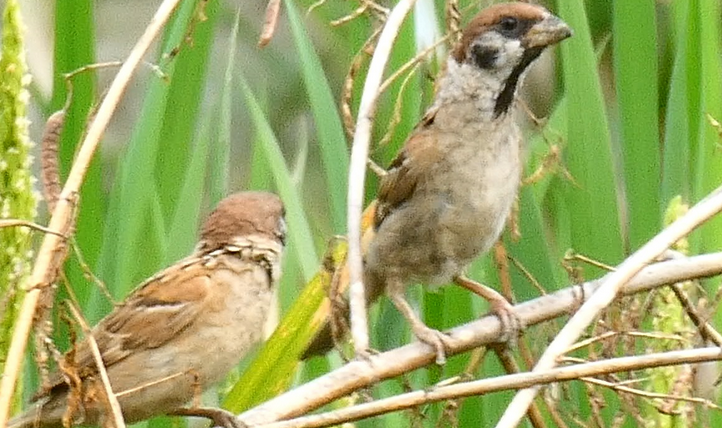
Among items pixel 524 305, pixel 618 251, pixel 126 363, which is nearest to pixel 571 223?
pixel 618 251

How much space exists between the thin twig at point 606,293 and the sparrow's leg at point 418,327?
162mm

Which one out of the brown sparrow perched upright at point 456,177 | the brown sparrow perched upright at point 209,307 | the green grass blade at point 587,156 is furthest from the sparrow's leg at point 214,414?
the green grass blade at point 587,156

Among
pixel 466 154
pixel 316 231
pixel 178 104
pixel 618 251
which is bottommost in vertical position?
pixel 316 231

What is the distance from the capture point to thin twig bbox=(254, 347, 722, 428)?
1050 mm

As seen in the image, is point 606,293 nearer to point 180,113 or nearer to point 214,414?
point 214,414

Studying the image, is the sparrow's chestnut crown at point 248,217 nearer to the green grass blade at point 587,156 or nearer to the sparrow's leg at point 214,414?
the sparrow's leg at point 214,414

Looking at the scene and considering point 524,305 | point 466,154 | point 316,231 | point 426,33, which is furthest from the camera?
point 316,231

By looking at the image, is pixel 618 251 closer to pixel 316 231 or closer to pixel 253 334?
pixel 253 334

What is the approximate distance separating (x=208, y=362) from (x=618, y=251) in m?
0.54

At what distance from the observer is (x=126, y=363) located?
1.82 m

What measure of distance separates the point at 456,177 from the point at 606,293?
652mm

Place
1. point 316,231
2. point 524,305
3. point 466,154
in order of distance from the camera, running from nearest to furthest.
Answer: point 524,305
point 466,154
point 316,231

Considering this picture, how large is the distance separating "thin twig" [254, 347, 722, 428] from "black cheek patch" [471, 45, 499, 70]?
698 mm

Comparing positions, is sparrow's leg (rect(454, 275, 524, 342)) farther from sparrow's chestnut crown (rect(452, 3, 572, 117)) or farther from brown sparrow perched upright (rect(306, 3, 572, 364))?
sparrow's chestnut crown (rect(452, 3, 572, 117))
